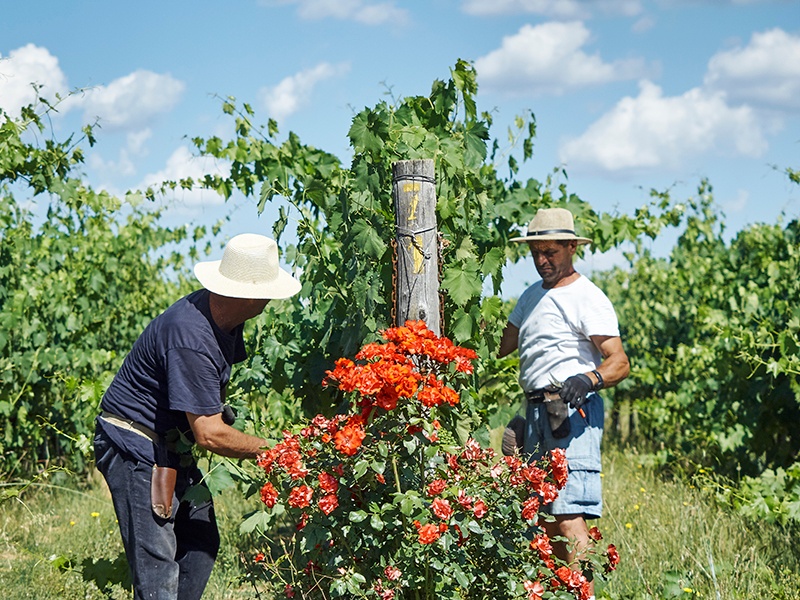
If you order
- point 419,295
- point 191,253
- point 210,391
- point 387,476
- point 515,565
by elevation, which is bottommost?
point 515,565

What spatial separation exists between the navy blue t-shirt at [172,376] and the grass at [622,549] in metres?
0.99

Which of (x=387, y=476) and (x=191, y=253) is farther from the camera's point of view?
(x=191, y=253)

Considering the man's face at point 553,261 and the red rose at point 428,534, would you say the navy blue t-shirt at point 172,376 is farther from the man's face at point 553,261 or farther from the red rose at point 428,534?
the man's face at point 553,261

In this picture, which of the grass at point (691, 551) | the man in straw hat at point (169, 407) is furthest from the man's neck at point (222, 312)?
the grass at point (691, 551)

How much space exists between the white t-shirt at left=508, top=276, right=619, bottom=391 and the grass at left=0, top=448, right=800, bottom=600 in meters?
1.03

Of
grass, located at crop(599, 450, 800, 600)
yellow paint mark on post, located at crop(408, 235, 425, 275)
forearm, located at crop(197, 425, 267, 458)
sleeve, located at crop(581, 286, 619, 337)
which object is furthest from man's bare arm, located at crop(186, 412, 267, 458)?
grass, located at crop(599, 450, 800, 600)

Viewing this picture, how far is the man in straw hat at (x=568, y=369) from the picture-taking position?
3926 mm

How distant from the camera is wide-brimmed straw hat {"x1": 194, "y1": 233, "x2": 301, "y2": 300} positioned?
128 inches

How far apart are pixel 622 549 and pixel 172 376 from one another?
2.94 metres

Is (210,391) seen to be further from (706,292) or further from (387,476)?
(706,292)

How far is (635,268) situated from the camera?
11664 mm

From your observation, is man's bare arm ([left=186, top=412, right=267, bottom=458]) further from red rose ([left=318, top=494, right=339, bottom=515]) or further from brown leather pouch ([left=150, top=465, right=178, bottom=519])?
red rose ([left=318, top=494, right=339, bottom=515])

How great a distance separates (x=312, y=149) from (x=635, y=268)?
7.24m

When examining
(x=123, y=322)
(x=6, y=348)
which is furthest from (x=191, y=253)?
(x=6, y=348)
